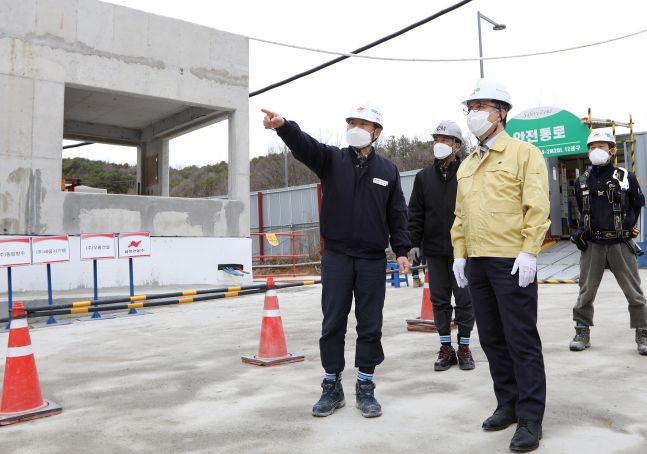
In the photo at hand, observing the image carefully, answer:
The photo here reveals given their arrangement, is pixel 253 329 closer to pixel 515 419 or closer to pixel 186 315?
pixel 186 315

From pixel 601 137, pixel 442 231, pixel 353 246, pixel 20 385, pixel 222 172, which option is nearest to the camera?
pixel 353 246

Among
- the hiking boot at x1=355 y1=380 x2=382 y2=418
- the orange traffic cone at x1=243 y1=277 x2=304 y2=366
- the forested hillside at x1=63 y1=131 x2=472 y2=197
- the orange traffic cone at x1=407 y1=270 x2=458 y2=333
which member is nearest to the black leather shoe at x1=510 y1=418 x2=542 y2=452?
the hiking boot at x1=355 y1=380 x2=382 y2=418

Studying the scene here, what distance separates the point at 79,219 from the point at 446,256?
29.7 ft

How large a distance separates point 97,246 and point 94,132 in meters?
8.99

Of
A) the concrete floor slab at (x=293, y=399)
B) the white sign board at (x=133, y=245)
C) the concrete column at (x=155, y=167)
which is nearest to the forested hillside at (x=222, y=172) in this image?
the concrete column at (x=155, y=167)

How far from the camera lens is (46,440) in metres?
3.54

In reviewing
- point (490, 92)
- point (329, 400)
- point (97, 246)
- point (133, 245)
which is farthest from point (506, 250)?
point (133, 245)

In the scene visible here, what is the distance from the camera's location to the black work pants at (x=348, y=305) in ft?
13.1

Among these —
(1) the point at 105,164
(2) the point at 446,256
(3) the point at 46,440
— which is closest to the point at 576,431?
(2) the point at 446,256

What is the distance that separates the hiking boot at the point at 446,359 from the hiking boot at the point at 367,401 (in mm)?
1292

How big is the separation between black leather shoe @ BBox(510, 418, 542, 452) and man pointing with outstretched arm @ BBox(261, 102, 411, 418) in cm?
108

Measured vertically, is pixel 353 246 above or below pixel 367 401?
above

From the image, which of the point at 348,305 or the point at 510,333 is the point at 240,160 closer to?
the point at 348,305

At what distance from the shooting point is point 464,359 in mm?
5082
